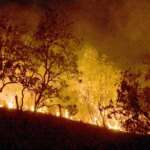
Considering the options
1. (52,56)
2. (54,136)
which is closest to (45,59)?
(52,56)

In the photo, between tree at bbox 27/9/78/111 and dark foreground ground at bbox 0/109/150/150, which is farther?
tree at bbox 27/9/78/111

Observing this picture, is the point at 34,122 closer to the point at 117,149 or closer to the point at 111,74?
the point at 117,149

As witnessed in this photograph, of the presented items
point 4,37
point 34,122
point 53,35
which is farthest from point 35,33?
point 34,122

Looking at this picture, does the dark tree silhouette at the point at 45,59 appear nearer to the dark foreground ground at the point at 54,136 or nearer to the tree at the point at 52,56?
the tree at the point at 52,56

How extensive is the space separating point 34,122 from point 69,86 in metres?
26.8

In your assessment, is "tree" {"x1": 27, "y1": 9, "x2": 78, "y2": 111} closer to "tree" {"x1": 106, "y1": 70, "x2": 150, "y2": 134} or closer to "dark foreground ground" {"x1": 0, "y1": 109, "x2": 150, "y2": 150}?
"tree" {"x1": 106, "y1": 70, "x2": 150, "y2": 134}

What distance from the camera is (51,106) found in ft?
150

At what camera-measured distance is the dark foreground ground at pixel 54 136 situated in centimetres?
1827

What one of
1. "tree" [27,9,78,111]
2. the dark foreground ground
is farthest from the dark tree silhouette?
the dark foreground ground

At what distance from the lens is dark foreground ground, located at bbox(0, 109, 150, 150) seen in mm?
18266

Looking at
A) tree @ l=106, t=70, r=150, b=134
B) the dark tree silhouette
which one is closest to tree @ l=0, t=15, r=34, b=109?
the dark tree silhouette

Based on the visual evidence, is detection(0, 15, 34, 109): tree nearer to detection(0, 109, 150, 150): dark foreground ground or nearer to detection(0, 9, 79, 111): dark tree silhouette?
detection(0, 9, 79, 111): dark tree silhouette

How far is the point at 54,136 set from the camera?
19.5m

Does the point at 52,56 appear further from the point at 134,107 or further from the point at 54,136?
the point at 54,136
